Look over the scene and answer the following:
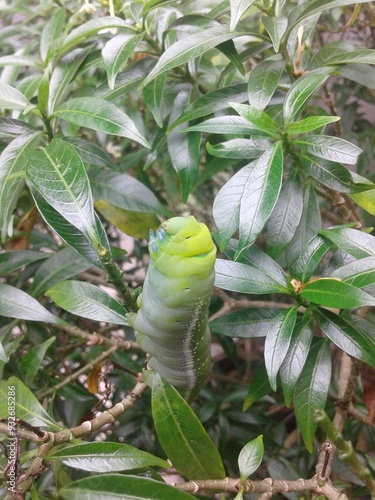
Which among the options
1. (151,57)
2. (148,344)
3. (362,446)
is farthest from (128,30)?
(362,446)

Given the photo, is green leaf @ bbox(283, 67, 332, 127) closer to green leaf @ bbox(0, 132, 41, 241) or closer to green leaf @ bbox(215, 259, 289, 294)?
green leaf @ bbox(215, 259, 289, 294)

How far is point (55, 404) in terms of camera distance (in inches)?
32.6

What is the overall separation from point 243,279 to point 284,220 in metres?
0.10

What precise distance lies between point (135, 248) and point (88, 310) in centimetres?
64

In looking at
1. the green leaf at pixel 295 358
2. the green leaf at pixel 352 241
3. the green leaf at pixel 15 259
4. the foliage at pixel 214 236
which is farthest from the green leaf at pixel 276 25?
the green leaf at pixel 15 259

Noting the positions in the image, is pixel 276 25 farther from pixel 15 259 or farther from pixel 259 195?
pixel 15 259

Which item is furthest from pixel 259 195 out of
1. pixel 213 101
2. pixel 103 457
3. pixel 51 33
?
pixel 51 33

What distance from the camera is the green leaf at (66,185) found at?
499 mm

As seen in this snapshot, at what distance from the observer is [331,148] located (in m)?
0.54

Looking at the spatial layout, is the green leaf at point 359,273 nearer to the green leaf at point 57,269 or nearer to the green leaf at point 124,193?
the green leaf at point 124,193

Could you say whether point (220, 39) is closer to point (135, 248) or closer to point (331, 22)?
point (331, 22)

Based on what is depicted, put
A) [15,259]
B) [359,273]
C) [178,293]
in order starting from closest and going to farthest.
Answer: [178,293] → [359,273] → [15,259]

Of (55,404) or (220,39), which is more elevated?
(220,39)

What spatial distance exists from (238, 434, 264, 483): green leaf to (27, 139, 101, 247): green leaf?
0.25 m
